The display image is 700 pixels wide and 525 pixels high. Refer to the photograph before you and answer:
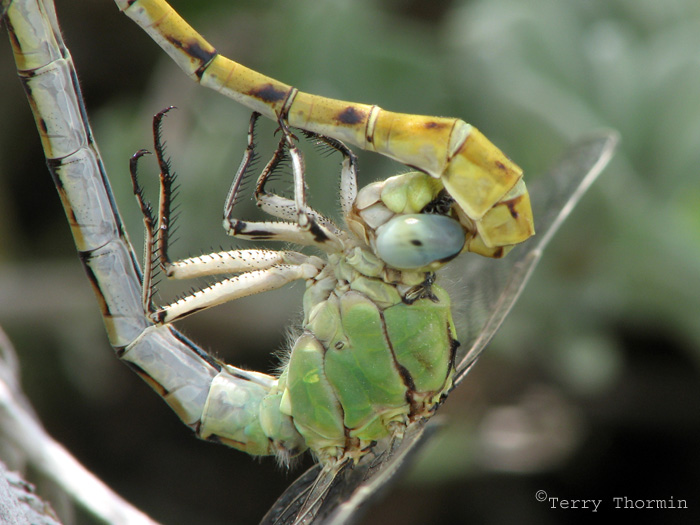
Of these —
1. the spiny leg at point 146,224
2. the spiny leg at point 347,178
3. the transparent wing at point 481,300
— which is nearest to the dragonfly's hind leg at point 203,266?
the spiny leg at point 146,224

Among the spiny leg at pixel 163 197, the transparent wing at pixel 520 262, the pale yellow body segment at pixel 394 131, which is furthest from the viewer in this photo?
the transparent wing at pixel 520 262

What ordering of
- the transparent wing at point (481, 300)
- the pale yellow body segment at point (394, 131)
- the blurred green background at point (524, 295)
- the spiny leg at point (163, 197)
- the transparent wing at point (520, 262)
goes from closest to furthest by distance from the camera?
1. the pale yellow body segment at point (394, 131)
2. the spiny leg at point (163, 197)
3. the transparent wing at point (481, 300)
4. the transparent wing at point (520, 262)
5. the blurred green background at point (524, 295)

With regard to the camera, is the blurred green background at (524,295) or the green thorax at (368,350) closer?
the green thorax at (368,350)

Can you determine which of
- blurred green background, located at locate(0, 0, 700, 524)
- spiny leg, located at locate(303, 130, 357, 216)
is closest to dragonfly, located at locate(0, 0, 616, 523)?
spiny leg, located at locate(303, 130, 357, 216)

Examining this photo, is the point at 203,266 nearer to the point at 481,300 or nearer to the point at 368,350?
the point at 368,350

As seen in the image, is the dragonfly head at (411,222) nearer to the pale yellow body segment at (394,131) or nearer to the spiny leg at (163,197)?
the pale yellow body segment at (394,131)

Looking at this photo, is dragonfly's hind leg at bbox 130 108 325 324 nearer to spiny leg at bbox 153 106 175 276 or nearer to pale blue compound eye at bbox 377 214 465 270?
spiny leg at bbox 153 106 175 276

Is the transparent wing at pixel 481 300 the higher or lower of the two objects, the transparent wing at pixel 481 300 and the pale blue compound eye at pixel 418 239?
the lower
